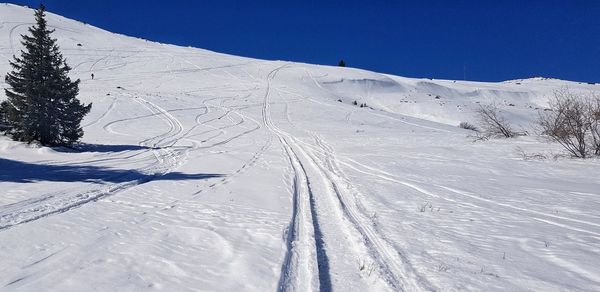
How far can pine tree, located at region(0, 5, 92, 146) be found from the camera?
17.0 meters

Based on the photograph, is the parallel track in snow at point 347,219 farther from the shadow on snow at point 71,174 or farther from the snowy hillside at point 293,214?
the shadow on snow at point 71,174

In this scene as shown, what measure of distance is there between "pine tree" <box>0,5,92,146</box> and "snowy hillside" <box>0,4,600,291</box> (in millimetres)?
793

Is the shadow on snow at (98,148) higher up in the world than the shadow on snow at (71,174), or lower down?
higher up

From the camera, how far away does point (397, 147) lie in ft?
67.6

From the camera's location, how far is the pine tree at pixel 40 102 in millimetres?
17000

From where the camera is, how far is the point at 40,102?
1727 centimetres

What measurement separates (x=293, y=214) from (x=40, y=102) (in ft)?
44.6

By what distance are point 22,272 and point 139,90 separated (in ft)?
139

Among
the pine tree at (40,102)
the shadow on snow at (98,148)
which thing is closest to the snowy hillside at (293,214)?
the shadow on snow at (98,148)

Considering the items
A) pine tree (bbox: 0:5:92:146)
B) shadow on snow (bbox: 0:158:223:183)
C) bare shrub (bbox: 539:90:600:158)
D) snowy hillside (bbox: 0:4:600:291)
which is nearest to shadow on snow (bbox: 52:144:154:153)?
snowy hillside (bbox: 0:4:600:291)

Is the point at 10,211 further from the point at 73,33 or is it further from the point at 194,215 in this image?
the point at 73,33

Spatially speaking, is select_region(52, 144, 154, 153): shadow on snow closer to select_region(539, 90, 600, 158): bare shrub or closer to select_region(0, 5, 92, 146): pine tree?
select_region(0, 5, 92, 146): pine tree

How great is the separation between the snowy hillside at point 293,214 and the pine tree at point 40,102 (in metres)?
0.79

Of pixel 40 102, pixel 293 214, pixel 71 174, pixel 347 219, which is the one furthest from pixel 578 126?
pixel 40 102
